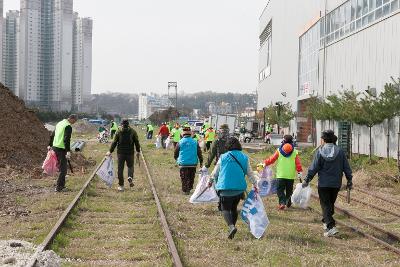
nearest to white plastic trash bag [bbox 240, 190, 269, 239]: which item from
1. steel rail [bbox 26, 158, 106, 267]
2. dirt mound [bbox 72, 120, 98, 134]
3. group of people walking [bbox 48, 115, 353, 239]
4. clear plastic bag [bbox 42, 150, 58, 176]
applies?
group of people walking [bbox 48, 115, 353, 239]

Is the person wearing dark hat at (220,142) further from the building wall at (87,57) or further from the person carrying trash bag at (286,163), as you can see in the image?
the building wall at (87,57)

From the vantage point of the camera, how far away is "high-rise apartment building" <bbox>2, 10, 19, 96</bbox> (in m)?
134

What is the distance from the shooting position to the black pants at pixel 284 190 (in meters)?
12.3

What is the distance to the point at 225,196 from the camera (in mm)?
9148

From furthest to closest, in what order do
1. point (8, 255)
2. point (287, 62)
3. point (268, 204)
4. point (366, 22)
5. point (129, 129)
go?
point (287, 62) < point (366, 22) < point (129, 129) < point (268, 204) < point (8, 255)

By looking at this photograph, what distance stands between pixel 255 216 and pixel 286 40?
57742 mm

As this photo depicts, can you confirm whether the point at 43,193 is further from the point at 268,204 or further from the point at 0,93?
the point at 0,93

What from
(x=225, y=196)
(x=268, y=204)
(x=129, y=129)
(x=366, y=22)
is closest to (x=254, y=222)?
(x=225, y=196)

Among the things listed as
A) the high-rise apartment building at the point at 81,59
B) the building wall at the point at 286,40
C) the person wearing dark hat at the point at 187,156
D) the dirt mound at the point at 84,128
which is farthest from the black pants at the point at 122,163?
the high-rise apartment building at the point at 81,59

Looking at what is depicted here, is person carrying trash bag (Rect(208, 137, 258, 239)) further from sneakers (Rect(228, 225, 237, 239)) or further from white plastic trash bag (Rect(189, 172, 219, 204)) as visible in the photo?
white plastic trash bag (Rect(189, 172, 219, 204))

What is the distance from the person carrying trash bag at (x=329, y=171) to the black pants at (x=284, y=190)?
2.59 metres

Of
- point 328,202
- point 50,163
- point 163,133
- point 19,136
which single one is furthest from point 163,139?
point 328,202

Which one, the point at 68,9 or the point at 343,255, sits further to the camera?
the point at 68,9

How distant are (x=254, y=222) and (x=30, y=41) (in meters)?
132
